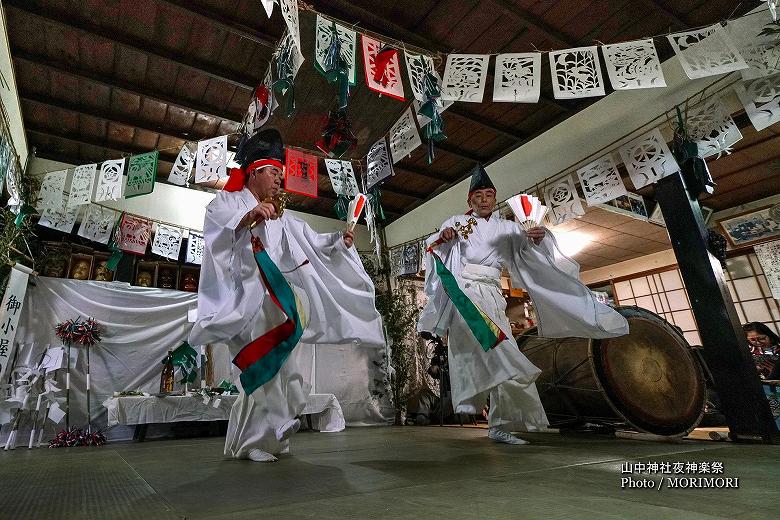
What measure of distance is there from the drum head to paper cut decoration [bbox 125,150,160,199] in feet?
17.8

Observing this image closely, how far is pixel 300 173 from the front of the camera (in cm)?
529

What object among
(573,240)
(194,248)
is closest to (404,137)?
(194,248)

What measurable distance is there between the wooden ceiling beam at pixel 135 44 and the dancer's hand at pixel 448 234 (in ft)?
11.2

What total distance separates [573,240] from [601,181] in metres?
3.32

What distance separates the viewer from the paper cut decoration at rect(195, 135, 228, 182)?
4918mm

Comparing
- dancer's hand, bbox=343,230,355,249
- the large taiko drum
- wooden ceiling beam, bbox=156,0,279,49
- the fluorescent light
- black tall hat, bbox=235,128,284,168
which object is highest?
wooden ceiling beam, bbox=156,0,279,49

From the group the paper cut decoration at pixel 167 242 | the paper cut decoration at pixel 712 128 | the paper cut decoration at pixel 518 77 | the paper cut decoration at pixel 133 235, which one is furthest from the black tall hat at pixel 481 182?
the paper cut decoration at pixel 133 235

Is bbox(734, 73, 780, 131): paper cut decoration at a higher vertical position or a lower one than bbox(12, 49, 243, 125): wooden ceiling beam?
lower

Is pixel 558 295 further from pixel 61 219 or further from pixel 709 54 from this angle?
pixel 61 219

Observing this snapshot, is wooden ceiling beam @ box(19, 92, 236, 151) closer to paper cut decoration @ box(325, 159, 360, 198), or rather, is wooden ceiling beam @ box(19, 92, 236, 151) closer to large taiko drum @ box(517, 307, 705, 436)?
paper cut decoration @ box(325, 159, 360, 198)

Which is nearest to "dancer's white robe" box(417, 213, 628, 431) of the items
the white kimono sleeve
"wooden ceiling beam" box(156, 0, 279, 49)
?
the white kimono sleeve

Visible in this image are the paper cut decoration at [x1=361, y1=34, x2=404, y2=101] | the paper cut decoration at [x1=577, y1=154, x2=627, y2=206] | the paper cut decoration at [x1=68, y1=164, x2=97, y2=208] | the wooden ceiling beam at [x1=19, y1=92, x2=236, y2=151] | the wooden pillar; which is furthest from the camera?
the wooden ceiling beam at [x1=19, y1=92, x2=236, y2=151]

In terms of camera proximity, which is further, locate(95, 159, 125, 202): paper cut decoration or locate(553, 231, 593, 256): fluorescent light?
locate(553, 231, 593, 256): fluorescent light

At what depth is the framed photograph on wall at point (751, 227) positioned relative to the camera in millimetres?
6719
